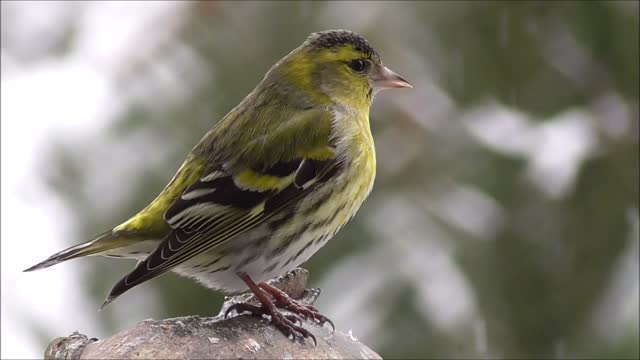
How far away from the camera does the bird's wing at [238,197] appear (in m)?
2.36

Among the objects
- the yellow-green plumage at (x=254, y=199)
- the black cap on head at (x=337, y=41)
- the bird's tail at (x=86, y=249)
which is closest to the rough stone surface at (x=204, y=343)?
the yellow-green plumage at (x=254, y=199)

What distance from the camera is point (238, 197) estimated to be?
247 cm

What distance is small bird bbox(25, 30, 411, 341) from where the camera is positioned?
2406 mm

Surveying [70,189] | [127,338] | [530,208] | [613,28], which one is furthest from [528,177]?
[127,338]

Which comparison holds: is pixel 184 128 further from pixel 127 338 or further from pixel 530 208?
pixel 127 338

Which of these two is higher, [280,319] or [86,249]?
[86,249]

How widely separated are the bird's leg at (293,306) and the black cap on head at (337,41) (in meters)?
0.68

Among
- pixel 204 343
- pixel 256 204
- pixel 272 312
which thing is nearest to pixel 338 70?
pixel 256 204

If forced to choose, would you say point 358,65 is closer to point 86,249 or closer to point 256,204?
point 256,204

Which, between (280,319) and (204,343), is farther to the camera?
(280,319)

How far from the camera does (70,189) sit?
336 cm

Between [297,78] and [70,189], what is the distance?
84 cm

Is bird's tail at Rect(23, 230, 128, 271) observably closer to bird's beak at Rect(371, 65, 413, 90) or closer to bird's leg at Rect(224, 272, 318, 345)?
bird's leg at Rect(224, 272, 318, 345)

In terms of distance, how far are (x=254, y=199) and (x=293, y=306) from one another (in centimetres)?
23
